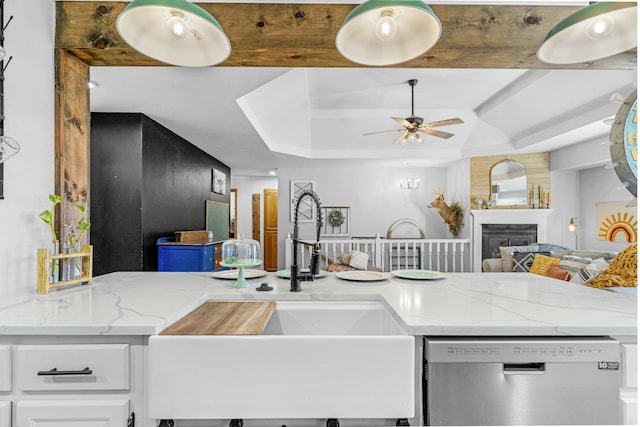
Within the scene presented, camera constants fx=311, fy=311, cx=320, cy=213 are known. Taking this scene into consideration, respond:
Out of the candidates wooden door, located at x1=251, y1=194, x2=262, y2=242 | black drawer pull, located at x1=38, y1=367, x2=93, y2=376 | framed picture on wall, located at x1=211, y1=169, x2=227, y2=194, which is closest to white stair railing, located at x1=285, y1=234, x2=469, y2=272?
framed picture on wall, located at x1=211, y1=169, x2=227, y2=194

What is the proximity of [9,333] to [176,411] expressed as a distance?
0.60 metres

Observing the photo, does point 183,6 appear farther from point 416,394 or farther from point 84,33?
point 416,394

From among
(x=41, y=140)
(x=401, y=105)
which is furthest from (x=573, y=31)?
(x=401, y=105)

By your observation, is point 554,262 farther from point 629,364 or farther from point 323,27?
point 323,27

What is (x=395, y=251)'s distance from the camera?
20.1 feet

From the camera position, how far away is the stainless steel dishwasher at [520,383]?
102 cm

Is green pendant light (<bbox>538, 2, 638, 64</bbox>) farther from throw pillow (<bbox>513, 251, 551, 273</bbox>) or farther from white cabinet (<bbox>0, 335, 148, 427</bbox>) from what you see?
throw pillow (<bbox>513, 251, 551, 273</bbox>)

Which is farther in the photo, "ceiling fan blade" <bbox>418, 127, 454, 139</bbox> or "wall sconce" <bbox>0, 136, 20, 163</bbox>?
"ceiling fan blade" <bbox>418, 127, 454, 139</bbox>

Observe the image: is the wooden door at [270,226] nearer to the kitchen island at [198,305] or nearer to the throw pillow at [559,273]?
Result: the throw pillow at [559,273]

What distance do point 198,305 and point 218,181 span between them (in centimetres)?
466

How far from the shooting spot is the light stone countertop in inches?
40.6

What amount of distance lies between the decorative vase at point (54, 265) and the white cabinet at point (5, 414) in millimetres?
669

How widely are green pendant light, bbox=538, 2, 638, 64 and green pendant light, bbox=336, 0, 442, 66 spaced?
48cm

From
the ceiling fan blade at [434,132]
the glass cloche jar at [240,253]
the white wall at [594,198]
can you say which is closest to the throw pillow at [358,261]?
the ceiling fan blade at [434,132]
